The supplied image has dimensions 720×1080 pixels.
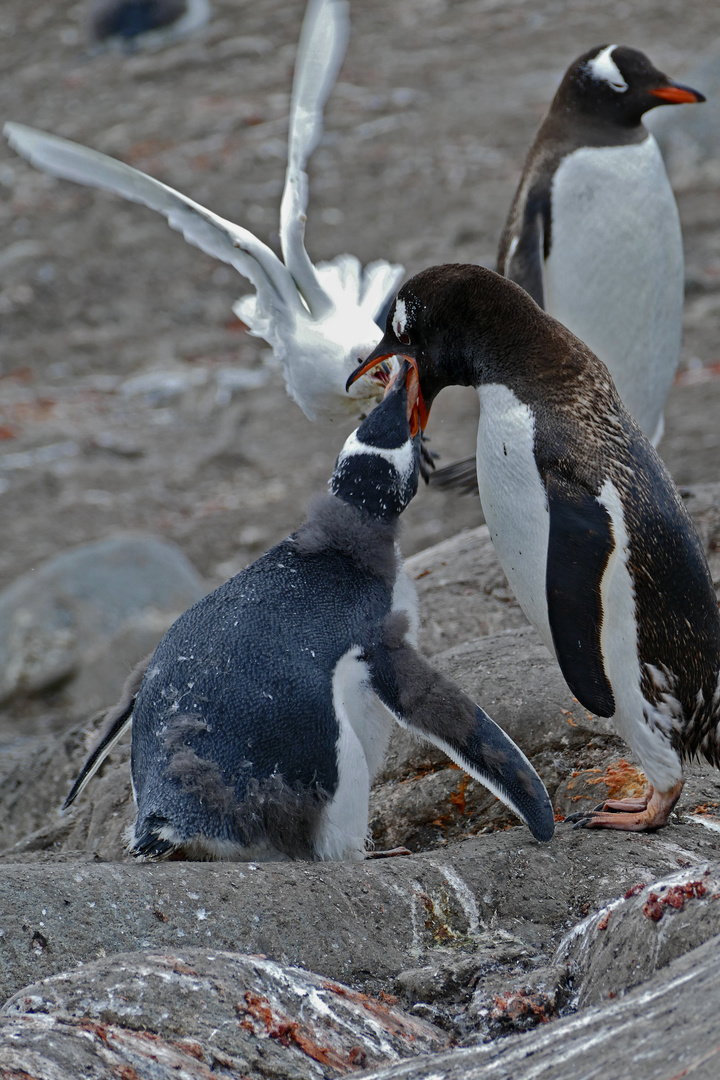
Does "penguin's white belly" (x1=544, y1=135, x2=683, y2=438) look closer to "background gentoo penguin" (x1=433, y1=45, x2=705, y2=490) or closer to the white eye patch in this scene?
"background gentoo penguin" (x1=433, y1=45, x2=705, y2=490)

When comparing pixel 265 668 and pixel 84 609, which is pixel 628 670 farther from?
pixel 84 609

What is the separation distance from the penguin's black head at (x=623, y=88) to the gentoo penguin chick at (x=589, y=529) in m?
2.66

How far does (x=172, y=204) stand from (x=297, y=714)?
2.27 metres

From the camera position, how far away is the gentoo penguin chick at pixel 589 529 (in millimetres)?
2994

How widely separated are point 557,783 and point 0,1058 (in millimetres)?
2070

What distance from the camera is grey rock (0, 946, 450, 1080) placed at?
6.61 ft

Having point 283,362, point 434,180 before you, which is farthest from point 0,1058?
point 434,180

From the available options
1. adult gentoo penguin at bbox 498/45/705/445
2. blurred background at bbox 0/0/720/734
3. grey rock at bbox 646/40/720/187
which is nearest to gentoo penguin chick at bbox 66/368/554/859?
adult gentoo penguin at bbox 498/45/705/445

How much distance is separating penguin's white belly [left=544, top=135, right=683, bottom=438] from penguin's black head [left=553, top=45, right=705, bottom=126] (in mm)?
179

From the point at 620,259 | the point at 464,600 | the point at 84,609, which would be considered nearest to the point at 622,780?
the point at 464,600

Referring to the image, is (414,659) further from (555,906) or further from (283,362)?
(283,362)

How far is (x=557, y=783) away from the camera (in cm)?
362

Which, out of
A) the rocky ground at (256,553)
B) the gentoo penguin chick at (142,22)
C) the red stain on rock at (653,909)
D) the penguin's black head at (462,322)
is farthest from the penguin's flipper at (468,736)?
the gentoo penguin chick at (142,22)

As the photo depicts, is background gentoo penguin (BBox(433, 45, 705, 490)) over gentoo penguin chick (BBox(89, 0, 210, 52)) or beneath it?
over
